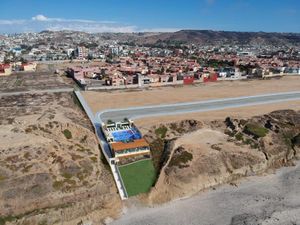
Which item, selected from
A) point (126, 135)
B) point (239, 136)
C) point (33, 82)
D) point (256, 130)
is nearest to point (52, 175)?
point (126, 135)

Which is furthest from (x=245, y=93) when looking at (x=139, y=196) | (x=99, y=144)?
(x=139, y=196)

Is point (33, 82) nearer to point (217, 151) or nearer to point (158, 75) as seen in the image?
point (158, 75)

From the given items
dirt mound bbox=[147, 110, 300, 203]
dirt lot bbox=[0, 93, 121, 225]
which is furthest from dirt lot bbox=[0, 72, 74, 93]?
dirt mound bbox=[147, 110, 300, 203]

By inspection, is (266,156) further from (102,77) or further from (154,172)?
(102,77)

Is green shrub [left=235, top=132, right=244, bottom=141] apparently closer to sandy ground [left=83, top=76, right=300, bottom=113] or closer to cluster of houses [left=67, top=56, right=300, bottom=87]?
sandy ground [left=83, top=76, right=300, bottom=113]

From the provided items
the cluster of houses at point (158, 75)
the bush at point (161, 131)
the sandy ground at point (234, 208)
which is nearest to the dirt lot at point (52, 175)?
the sandy ground at point (234, 208)

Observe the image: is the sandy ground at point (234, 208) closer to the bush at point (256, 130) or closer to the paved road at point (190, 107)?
the bush at point (256, 130)
